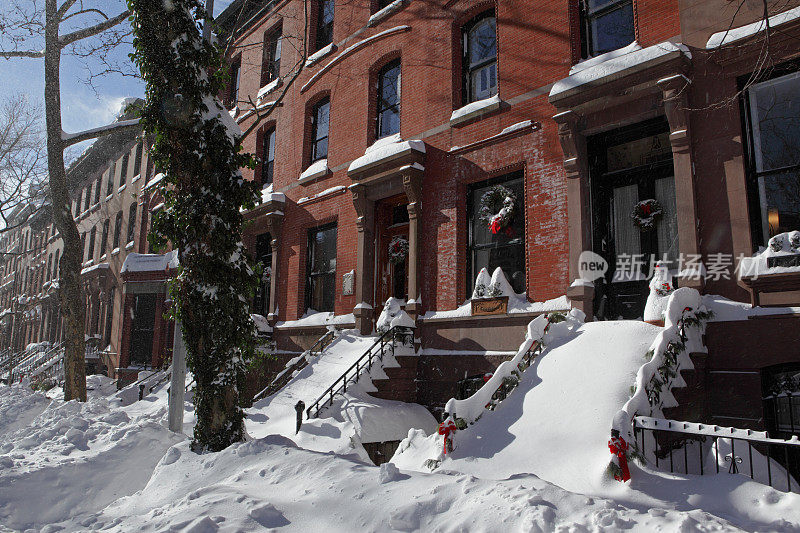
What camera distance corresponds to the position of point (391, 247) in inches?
516

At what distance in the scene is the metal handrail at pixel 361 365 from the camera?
949 cm

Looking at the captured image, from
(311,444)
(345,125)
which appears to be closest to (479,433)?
(311,444)

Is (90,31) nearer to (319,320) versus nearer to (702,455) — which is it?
(319,320)

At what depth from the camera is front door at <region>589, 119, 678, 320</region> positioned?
29.0ft

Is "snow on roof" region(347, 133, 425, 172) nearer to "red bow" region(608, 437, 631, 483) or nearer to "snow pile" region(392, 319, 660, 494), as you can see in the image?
"snow pile" region(392, 319, 660, 494)

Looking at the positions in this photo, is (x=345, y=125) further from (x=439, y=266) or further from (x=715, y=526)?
(x=715, y=526)

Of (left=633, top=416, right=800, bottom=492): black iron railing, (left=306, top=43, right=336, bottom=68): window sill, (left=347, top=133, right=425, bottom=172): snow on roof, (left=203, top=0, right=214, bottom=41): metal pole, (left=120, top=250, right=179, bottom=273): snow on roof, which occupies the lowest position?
(left=633, top=416, right=800, bottom=492): black iron railing

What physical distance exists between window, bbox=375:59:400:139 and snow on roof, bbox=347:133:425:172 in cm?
48

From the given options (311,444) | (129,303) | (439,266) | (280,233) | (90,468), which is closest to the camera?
(90,468)

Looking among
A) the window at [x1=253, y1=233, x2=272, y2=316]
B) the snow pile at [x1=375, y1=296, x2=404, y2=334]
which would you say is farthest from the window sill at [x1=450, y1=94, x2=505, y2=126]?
the window at [x1=253, y1=233, x2=272, y2=316]

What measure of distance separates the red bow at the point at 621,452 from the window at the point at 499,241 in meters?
5.15

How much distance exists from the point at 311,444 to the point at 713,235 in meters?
6.93

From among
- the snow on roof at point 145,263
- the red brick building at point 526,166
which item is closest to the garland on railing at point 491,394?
the red brick building at point 526,166

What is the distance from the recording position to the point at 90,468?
6.44 m
